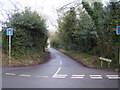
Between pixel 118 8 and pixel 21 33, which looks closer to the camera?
pixel 118 8

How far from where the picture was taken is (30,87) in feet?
13.7

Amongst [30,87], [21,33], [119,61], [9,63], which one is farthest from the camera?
[21,33]

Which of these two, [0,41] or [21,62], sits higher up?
[0,41]

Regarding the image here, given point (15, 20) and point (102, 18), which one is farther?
point (102, 18)

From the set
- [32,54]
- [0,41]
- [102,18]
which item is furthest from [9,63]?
[102,18]

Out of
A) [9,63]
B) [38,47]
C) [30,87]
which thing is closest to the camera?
[30,87]

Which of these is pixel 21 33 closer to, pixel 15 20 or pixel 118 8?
pixel 15 20

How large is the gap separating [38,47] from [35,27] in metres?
2.42

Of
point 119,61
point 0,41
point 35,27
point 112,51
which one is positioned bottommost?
point 119,61

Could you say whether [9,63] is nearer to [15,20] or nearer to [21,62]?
[21,62]

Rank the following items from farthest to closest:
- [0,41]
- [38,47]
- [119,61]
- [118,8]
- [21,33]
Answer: [38,47] → [0,41] → [21,33] → [118,8] → [119,61]

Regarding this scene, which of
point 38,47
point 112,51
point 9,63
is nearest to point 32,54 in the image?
point 38,47

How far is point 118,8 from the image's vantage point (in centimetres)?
880

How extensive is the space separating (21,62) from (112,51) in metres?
7.57
